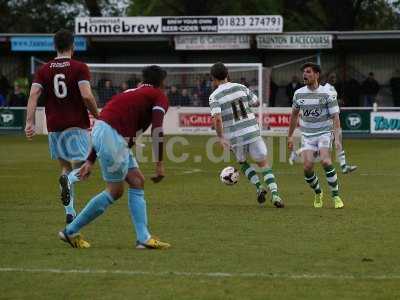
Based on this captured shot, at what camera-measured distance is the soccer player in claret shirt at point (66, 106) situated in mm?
11742

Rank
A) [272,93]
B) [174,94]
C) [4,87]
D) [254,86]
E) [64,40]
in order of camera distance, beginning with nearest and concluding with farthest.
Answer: [64,40], [254,86], [174,94], [272,93], [4,87]

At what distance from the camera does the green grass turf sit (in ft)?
27.6

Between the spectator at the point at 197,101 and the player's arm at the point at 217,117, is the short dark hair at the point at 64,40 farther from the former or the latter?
the spectator at the point at 197,101

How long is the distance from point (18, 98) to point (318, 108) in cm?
2527

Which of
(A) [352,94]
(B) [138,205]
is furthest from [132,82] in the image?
(B) [138,205]

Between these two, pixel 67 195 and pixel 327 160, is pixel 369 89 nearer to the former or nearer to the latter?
pixel 327 160

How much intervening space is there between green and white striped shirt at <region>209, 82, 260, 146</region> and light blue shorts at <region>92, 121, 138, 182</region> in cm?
475

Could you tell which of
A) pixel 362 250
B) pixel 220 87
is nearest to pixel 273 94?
pixel 220 87

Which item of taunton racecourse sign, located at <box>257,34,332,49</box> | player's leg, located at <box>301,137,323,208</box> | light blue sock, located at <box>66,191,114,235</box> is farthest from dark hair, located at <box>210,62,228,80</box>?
taunton racecourse sign, located at <box>257,34,332,49</box>

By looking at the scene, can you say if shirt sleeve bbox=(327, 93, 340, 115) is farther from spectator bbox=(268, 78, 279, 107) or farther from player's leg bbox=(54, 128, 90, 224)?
spectator bbox=(268, 78, 279, 107)

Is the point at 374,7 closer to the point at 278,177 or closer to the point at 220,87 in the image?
the point at 278,177

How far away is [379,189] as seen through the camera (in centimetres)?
1745

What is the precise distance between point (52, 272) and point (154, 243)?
5.08ft

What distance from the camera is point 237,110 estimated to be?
1499cm
